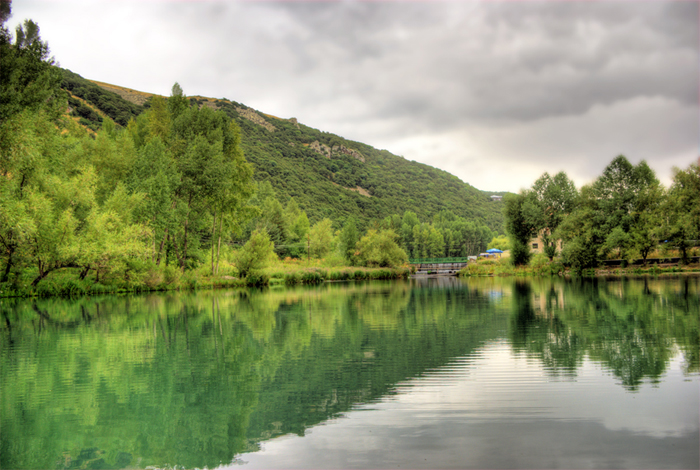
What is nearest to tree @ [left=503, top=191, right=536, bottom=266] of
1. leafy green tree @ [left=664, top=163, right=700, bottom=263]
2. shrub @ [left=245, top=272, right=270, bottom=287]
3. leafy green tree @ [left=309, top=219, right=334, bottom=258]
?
leafy green tree @ [left=664, top=163, right=700, bottom=263]

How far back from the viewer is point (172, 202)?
128ft

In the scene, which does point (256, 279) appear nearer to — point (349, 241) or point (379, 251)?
point (379, 251)

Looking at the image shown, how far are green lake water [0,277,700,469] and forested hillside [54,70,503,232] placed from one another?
310 ft

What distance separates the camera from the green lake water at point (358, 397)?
527cm

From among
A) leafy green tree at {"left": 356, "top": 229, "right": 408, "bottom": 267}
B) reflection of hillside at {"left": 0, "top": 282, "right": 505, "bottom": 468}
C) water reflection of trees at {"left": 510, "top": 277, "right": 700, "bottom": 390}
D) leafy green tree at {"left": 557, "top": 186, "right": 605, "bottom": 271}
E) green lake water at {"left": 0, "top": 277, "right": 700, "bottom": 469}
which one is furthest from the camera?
leafy green tree at {"left": 356, "top": 229, "right": 408, "bottom": 267}

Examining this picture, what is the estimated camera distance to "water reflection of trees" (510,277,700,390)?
8969 mm

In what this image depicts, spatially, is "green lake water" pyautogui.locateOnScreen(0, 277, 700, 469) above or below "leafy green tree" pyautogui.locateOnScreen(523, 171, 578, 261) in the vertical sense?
below

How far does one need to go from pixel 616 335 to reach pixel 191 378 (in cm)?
1029

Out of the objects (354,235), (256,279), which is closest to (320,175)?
(354,235)

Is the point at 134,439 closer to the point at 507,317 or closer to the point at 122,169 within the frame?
the point at 507,317

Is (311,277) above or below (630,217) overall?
below

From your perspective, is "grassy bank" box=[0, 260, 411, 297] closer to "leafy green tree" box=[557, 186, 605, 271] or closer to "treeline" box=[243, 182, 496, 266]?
"treeline" box=[243, 182, 496, 266]

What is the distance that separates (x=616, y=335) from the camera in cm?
1212

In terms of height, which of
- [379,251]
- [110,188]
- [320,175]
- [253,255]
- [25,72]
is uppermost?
[320,175]
